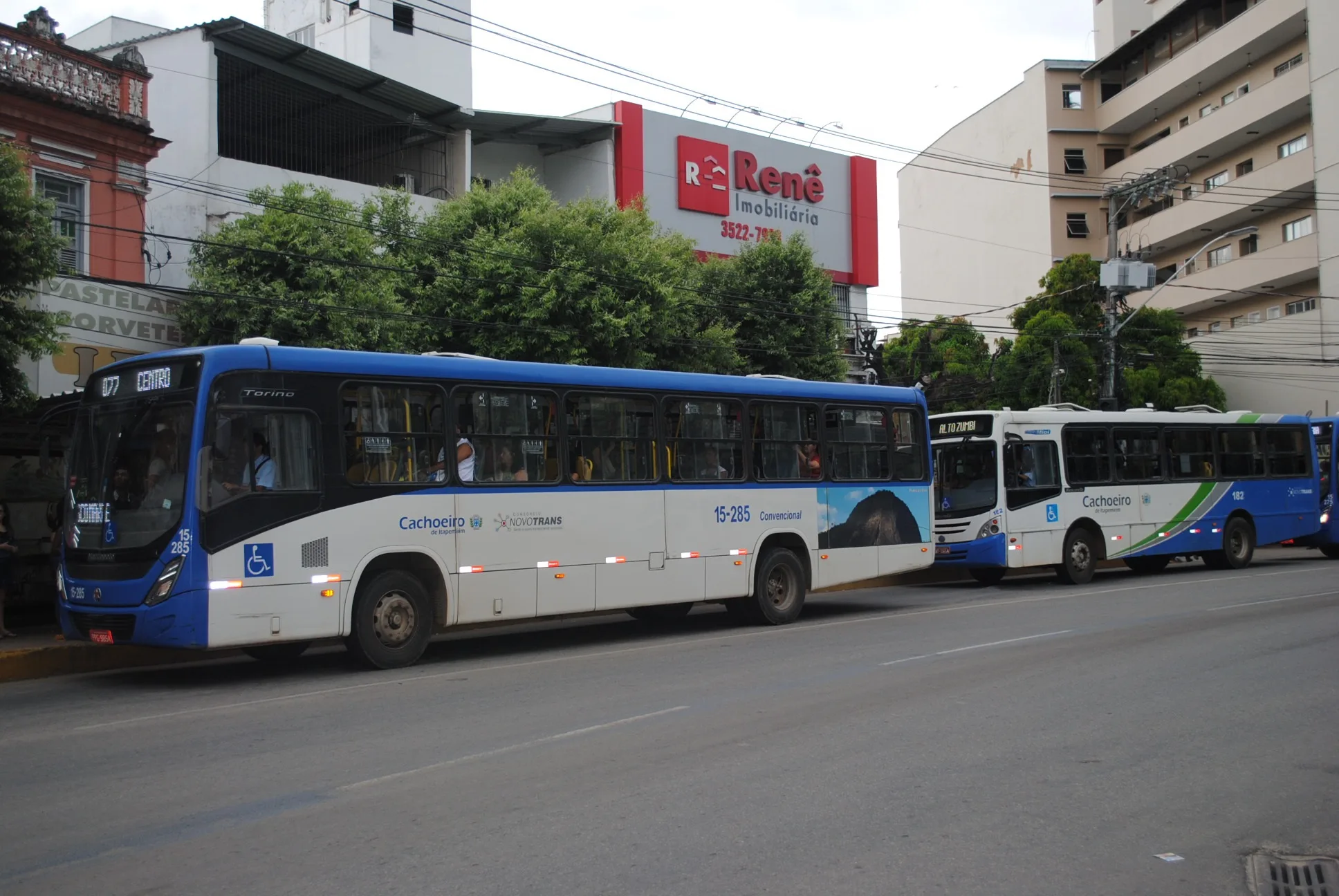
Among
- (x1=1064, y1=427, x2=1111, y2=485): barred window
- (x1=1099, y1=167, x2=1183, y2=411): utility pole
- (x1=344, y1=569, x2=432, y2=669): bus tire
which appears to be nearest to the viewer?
(x1=344, y1=569, x2=432, y2=669): bus tire

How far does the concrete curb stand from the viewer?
469 inches

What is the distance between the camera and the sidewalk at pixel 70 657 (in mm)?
11922

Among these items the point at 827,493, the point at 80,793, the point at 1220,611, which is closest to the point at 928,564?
the point at 827,493

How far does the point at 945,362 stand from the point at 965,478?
33.3m

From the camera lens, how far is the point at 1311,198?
4900cm

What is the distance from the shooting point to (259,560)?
10.9m

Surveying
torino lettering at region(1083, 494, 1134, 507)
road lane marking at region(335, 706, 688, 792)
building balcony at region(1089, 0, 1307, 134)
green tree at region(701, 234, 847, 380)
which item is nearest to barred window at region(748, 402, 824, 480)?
road lane marking at region(335, 706, 688, 792)

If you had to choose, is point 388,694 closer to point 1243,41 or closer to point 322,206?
point 322,206

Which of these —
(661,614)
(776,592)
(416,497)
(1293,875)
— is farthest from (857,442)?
(1293,875)

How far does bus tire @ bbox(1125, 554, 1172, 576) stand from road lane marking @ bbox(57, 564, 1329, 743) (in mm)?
2604

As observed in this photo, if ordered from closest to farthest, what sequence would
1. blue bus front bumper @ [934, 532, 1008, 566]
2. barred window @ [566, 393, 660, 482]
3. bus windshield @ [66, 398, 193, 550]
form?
bus windshield @ [66, 398, 193, 550] < barred window @ [566, 393, 660, 482] < blue bus front bumper @ [934, 532, 1008, 566]

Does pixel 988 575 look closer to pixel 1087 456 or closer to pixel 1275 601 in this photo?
pixel 1087 456

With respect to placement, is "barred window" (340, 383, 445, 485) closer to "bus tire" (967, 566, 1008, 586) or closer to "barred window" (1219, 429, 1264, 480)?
"bus tire" (967, 566, 1008, 586)

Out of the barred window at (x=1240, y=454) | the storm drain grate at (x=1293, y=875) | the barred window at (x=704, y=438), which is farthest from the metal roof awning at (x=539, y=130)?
the storm drain grate at (x=1293, y=875)
